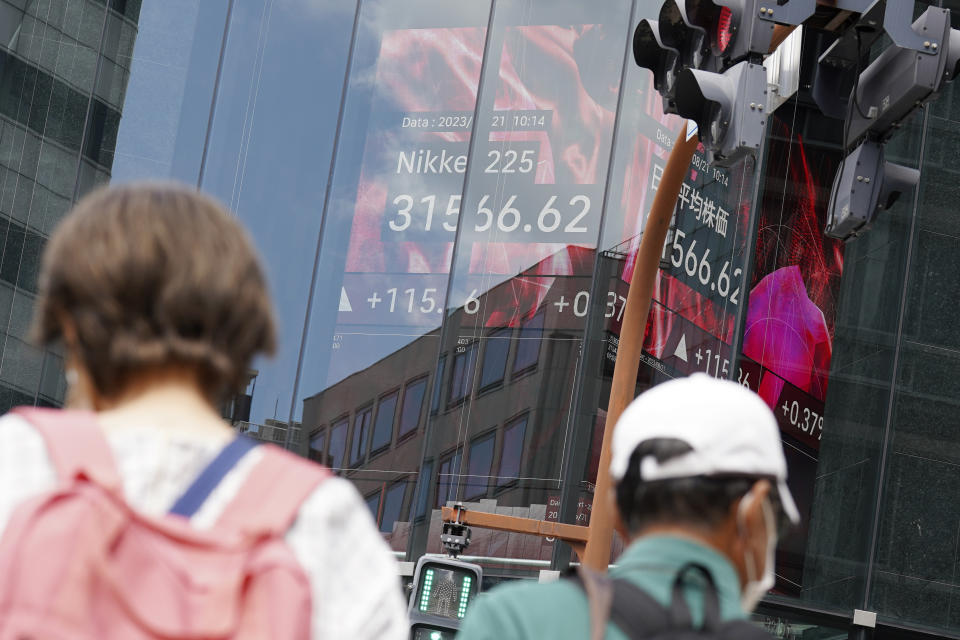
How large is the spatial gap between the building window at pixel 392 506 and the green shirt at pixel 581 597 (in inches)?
652

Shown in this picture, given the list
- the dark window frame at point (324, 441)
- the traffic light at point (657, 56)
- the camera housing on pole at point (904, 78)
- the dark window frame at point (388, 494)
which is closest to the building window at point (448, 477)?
the dark window frame at point (388, 494)

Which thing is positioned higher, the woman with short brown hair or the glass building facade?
the glass building facade

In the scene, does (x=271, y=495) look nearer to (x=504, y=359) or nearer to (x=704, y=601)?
(x=704, y=601)

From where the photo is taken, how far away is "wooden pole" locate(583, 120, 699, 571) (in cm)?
723

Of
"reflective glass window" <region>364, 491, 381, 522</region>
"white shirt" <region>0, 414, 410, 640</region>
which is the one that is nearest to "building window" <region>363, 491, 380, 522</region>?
"reflective glass window" <region>364, 491, 381, 522</region>

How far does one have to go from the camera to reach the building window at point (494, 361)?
61.7 feet

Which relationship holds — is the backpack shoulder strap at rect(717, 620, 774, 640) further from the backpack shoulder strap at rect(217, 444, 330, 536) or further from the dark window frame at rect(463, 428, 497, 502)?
the dark window frame at rect(463, 428, 497, 502)

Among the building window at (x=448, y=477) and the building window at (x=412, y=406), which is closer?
the building window at (x=448, y=477)

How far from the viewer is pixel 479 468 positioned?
18.6 m

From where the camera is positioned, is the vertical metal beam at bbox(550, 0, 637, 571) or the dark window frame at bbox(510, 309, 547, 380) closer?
the vertical metal beam at bbox(550, 0, 637, 571)

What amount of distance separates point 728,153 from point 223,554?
5167 mm

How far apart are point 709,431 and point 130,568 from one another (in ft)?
3.26

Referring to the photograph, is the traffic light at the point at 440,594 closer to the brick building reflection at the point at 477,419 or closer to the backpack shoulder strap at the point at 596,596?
the backpack shoulder strap at the point at 596,596

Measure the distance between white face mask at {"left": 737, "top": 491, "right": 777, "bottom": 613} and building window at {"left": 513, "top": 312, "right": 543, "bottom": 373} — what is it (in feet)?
53.9
